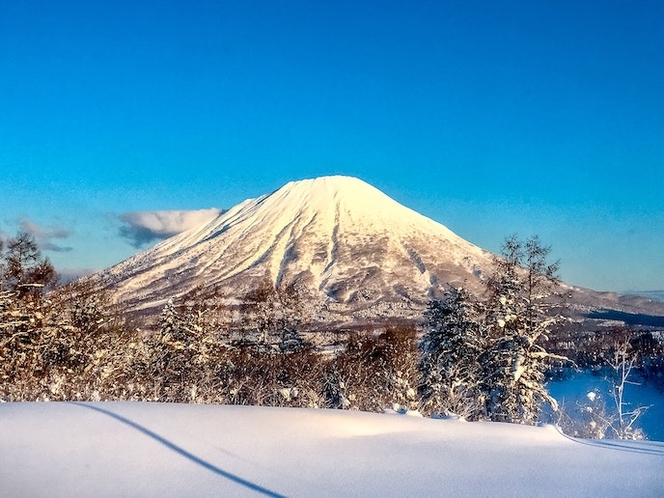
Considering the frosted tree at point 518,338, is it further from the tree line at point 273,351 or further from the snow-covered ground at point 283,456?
the snow-covered ground at point 283,456

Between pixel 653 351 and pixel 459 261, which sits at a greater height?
pixel 459 261

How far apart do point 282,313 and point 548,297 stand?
41.2 feet

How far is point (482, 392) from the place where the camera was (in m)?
19.5

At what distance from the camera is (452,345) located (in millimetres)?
22719

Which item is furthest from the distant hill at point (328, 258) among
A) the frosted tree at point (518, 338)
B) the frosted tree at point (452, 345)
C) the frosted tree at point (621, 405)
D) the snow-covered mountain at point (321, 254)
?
the frosted tree at point (621, 405)

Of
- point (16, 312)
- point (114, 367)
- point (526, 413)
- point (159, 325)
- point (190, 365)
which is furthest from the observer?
point (159, 325)

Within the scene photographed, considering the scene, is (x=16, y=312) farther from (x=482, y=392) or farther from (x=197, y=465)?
(x=197, y=465)

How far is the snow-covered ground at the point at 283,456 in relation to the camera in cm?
452

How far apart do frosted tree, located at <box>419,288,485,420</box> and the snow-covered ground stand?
48.8 ft

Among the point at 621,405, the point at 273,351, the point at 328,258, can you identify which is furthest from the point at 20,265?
the point at 328,258

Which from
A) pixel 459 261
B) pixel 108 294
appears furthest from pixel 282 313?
pixel 459 261

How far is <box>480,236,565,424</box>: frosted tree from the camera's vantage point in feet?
61.4

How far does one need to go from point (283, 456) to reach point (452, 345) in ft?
59.8

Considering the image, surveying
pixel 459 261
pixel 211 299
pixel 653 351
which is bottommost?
pixel 653 351
